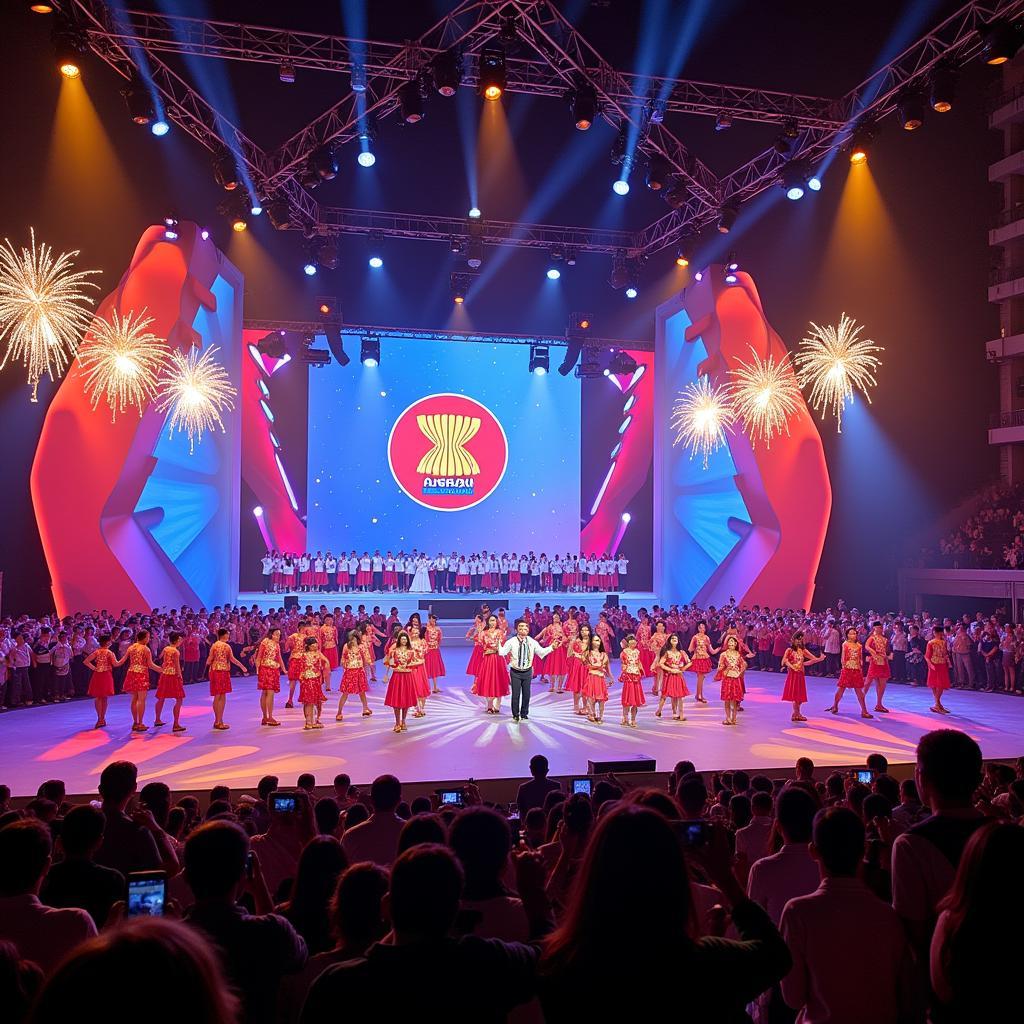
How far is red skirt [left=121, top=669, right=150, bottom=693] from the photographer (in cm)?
1152

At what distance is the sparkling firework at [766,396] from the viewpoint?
19719 millimetres

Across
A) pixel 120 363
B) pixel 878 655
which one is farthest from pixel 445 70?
pixel 878 655

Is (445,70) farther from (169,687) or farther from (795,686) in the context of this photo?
(795,686)

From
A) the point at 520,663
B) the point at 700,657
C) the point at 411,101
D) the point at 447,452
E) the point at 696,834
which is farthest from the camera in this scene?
the point at 447,452

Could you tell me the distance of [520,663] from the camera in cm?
1297

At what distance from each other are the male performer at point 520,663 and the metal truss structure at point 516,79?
9.04m

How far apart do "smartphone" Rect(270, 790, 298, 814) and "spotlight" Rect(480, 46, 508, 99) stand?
10794 mm

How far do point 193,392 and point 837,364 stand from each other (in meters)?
14.5

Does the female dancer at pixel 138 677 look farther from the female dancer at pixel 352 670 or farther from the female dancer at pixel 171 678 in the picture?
the female dancer at pixel 352 670

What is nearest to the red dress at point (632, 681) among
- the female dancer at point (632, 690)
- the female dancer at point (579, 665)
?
the female dancer at point (632, 690)

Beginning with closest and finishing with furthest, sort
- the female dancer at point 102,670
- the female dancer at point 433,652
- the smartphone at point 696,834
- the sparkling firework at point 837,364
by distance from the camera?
the smartphone at point 696,834, the female dancer at point 102,670, the female dancer at point 433,652, the sparkling firework at point 837,364

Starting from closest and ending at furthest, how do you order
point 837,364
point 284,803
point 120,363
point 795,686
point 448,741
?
1. point 284,803
2. point 448,741
3. point 795,686
4. point 120,363
5. point 837,364

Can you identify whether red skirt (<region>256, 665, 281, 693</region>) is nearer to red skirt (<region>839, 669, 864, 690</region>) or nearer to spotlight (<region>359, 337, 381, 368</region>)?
red skirt (<region>839, 669, 864, 690</region>)

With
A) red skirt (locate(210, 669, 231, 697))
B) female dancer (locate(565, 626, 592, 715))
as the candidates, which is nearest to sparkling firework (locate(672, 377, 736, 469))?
female dancer (locate(565, 626, 592, 715))
